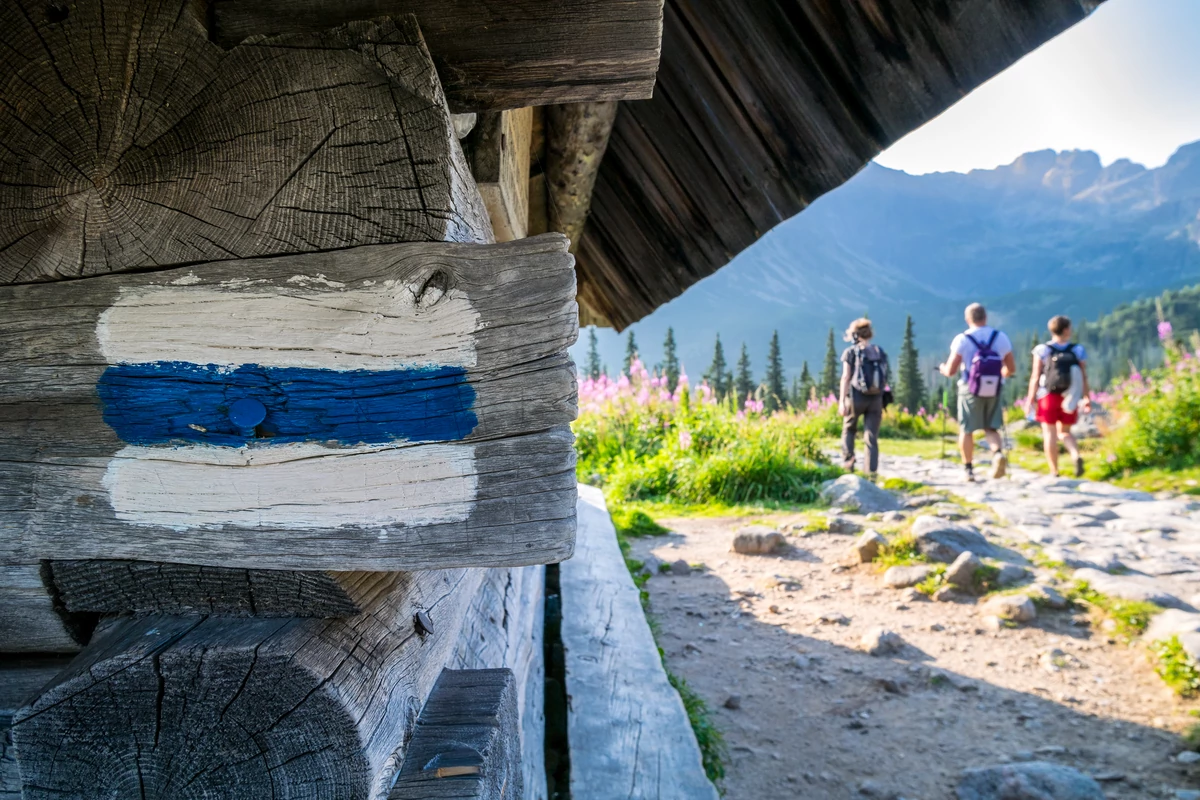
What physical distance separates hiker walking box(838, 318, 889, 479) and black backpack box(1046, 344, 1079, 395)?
1851 millimetres

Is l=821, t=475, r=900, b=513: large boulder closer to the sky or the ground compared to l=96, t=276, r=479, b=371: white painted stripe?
closer to the ground

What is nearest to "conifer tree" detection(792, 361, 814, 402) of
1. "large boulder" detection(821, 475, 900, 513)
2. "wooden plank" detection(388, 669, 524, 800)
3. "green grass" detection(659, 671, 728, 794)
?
"large boulder" detection(821, 475, 900, 513)

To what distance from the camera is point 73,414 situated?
1127 millimetres

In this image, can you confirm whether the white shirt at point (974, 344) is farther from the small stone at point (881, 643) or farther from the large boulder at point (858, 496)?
the small stone at point (881, 643)

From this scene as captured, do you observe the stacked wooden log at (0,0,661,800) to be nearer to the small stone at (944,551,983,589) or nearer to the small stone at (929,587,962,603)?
the small stone at (929,587,962,603)

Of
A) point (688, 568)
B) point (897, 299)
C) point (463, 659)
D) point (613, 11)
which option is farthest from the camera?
point (897, 299)

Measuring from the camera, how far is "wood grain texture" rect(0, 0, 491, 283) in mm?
1053

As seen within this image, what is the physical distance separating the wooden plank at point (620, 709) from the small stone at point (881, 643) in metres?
1.62

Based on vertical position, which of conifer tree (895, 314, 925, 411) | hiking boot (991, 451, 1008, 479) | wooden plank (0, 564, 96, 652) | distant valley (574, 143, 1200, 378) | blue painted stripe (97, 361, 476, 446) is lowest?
hiking boot (991, 451, 1008, 479)

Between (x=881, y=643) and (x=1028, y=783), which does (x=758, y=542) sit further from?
(x=1028, y=783)

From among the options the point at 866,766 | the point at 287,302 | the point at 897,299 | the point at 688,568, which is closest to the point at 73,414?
the point at 287,302

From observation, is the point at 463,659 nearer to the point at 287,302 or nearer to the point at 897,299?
the point at 287,302

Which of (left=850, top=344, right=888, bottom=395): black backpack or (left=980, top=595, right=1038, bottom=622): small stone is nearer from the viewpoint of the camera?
(left=980, top=595, right=1038, bottom=622): small stone

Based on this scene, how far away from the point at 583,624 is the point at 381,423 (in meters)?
2.64
